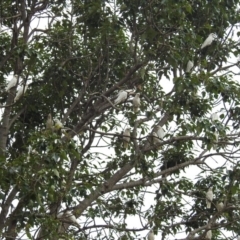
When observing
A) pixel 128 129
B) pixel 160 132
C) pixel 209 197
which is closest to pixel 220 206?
pixel 209 197

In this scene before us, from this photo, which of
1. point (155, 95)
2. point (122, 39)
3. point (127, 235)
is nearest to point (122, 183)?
point (127, 235)

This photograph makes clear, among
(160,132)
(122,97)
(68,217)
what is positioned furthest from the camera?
(160,132)

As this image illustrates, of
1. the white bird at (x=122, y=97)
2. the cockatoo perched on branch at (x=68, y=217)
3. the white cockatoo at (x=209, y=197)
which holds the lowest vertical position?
the cockatoo perched on branch at (x=68, y=217)

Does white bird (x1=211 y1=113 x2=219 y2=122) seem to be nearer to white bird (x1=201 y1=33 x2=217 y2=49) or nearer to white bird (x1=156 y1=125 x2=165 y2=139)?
white bird (x1=156 y1=125 x2=165 y2=139)

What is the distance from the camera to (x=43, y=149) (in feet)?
12.9

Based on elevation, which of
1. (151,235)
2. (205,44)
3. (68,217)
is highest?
(205,44)

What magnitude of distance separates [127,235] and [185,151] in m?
1.02

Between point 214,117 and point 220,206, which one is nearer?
point 214,117

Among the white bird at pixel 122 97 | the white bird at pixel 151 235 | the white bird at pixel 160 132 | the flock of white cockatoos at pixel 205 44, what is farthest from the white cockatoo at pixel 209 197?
the white bird at pixel 122 97

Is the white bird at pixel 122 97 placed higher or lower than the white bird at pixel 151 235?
higher

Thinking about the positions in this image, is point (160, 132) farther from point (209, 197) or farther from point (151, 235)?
point (151, 235)

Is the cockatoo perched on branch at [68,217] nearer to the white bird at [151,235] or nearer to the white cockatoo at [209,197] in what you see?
the white bird at [151,235]

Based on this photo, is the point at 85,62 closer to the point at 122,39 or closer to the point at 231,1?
the point at 122,39

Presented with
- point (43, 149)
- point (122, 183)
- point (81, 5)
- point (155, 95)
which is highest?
point (81, 5)
